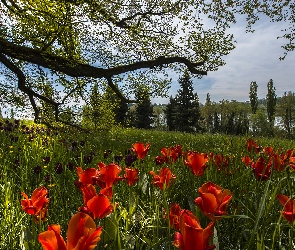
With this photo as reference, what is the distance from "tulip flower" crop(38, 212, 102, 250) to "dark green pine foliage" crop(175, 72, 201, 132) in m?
54.6

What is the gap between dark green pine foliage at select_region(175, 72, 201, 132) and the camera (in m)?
56.2

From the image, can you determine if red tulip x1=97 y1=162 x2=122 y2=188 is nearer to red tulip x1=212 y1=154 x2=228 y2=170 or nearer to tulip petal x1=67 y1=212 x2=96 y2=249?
tulip petal x1=67 y1=212 x2=96 y2=249

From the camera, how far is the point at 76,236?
2.70ft

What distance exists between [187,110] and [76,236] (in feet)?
184

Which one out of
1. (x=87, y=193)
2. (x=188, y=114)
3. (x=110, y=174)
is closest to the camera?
(x=87, y=193)

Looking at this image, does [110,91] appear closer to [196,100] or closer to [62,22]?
[62,22]

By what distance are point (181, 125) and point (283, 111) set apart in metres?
43.2

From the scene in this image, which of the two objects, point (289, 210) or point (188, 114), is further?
point (188, 114)

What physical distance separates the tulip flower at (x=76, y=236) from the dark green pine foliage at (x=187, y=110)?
179 ft

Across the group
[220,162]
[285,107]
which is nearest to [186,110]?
[285,107]

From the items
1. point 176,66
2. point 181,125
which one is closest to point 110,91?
point 176,66

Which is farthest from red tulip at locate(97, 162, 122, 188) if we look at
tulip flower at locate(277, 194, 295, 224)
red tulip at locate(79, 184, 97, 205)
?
tulip flower at locate(277, 194, 295, 224)

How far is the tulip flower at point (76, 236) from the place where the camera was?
756mm

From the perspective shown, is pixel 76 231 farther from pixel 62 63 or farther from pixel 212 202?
pixel 62 63
